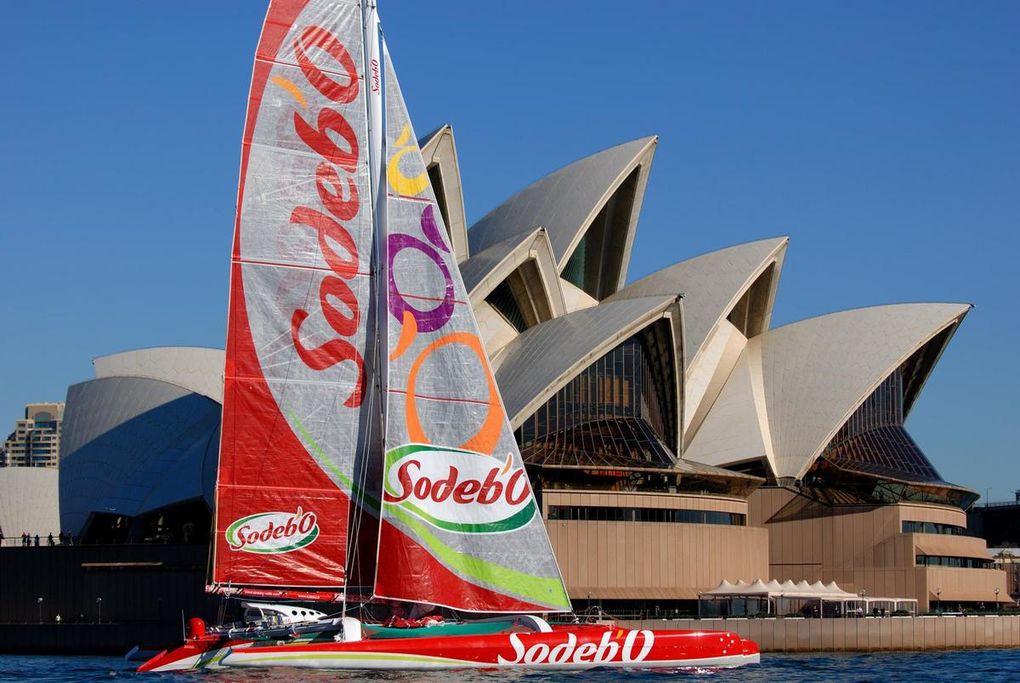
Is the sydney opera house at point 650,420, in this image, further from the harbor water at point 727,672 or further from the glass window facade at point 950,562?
the harbor water at point 727,672

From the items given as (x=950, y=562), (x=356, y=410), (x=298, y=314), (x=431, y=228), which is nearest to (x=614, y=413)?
(x=950, y=562)

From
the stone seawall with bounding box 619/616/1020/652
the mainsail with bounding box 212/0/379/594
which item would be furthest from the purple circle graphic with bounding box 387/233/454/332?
the stone seawall with bounding box 619/616/1020/652

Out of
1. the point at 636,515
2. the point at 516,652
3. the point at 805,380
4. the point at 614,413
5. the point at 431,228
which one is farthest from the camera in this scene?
the point at 805,380

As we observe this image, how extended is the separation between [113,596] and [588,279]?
84.1 feet

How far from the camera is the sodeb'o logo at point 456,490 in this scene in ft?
107

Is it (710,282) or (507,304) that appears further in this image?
(710,282)

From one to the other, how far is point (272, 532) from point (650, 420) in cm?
3035

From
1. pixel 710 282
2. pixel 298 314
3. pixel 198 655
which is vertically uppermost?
pixel 710 282

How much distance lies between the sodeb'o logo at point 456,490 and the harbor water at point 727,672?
3.55m

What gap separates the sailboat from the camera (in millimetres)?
31703

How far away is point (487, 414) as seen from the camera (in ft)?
109

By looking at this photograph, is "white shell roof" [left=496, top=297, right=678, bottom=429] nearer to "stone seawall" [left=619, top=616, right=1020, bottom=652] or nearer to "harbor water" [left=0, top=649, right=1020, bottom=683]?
"stone seawall" [left=619, top=616, right=1020, bottom=652]

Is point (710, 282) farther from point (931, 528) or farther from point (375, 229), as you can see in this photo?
point (375, 229)

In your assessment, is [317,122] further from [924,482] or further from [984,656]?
[924,482]
